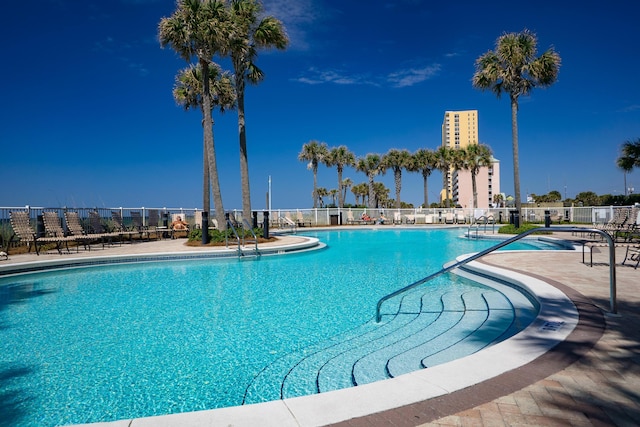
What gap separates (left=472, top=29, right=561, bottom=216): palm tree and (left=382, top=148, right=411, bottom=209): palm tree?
24335mm

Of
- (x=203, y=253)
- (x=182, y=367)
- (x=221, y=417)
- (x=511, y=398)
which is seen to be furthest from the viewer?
(x=203, y=253)

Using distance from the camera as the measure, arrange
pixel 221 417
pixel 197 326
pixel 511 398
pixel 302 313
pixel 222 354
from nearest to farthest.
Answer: pixel 221 417 → pixel 511 398 → pixel 222 354 → pixel 197 326 → pixel 302 313

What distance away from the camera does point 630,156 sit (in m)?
16.1

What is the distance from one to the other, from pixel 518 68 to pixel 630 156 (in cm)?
696

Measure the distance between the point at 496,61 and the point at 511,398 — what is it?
2214cm

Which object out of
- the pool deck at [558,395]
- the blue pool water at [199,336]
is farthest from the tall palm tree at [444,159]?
the pool deck at [558,395]

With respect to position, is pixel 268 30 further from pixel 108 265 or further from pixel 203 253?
pixel 108 265

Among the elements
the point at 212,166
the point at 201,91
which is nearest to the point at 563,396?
the point at 212,166

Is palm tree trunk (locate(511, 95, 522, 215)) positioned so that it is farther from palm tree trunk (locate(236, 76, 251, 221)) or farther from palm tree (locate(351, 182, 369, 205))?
palm tree (locate(351, 182, 369, 205))

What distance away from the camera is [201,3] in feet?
45.0

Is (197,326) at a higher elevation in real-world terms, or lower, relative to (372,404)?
lower

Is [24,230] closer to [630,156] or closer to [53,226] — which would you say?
[53,226]

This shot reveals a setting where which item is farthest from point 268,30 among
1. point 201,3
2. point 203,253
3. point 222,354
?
point 222,354

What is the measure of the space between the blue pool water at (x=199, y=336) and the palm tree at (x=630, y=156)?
14760 millimetres
